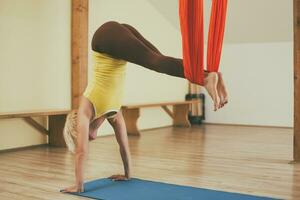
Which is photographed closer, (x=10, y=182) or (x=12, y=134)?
(x=10, y=182)

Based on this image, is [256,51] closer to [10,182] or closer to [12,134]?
[12,134]

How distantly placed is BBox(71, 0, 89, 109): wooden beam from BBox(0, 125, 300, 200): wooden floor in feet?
2.59

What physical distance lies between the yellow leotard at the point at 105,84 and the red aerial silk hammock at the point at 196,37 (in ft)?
2.62

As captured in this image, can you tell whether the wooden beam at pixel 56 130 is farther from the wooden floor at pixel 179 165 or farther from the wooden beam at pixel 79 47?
the wooden beam at pixel 79 47

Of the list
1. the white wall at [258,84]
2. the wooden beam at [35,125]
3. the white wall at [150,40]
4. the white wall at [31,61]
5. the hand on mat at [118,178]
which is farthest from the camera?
the white wall at [258,84]

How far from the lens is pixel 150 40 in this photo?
7340mm

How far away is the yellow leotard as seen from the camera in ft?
9.75

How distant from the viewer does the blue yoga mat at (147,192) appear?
114 inches

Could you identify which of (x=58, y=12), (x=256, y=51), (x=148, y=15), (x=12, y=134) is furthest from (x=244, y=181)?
(x=256, y=51)

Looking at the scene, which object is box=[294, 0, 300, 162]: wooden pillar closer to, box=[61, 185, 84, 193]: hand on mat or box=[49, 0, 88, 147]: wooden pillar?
box=[61, 185, 84, 193]: hand on mat

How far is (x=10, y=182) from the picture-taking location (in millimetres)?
3402

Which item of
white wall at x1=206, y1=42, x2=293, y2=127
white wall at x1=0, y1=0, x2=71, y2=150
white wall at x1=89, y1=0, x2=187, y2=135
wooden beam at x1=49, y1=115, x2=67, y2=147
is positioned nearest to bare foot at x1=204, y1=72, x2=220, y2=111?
white wall at x1=0, y1=0, x2=71, y2=150

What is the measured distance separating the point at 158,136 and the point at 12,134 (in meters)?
2.37

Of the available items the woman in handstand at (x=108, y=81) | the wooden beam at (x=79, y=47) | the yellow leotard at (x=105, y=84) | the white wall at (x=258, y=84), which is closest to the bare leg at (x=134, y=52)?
the woman in handstand at (x=108, y=81)
